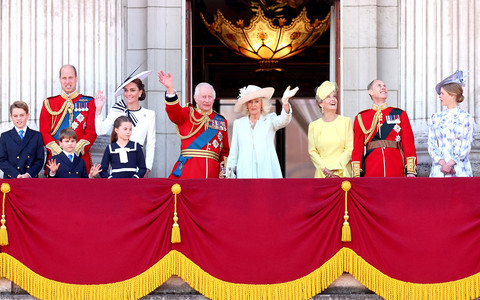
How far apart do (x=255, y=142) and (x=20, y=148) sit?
2.30m

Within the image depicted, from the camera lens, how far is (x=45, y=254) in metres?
8.42

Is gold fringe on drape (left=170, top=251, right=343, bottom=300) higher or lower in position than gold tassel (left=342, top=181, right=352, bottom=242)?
lower

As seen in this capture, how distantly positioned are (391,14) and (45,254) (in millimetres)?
5543

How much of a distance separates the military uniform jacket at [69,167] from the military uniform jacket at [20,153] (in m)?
0.25

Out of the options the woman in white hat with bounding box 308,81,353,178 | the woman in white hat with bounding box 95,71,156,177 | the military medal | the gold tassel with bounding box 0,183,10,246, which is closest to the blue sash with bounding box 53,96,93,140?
the woman in white hat with bounding box 95,71,156,177

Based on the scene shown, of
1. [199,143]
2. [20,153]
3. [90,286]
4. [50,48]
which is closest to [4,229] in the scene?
[90,286]

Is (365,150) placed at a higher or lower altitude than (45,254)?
higher

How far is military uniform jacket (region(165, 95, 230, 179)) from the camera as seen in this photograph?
9.67 m

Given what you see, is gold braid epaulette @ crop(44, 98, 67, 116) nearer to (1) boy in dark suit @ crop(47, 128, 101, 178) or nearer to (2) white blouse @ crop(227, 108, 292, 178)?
(1) boy in dark suit @ crop(47, 128, 101, 178)

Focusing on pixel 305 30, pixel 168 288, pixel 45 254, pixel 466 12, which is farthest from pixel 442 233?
pixel 305 30

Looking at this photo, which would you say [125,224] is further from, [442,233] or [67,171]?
[442,233]

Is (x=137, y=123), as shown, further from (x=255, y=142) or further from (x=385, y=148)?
(x=385, y=148)

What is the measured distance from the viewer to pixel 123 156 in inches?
365

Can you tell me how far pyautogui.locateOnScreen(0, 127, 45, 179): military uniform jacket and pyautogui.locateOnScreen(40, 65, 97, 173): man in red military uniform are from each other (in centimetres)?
33
